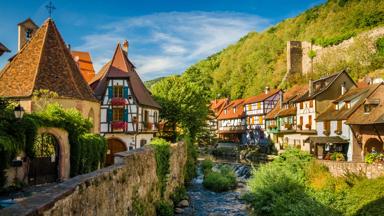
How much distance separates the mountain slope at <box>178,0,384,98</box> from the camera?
64188mm

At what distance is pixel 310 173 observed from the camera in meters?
22.0

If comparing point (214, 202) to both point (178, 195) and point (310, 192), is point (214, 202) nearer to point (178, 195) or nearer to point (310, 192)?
point (178, 195)

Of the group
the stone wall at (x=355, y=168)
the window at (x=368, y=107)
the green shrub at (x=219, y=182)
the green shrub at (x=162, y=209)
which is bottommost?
the green shrub at (x=219, y=182)

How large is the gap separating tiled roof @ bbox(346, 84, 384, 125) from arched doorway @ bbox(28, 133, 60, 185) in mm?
22214

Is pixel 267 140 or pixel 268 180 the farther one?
pixel 267 140

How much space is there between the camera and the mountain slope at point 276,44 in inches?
2527

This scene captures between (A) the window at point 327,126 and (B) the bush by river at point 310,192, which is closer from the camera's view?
(B) the bush by river at point 310,192

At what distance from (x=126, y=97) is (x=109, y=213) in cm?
2416

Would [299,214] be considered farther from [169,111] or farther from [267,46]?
[267,46]

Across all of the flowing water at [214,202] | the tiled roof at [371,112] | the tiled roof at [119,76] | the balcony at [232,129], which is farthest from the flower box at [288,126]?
the tiled roof at [119,76]

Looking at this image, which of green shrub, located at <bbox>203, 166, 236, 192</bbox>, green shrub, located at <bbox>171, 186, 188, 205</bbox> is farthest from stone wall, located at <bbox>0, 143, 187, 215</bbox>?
green shrub, located at <bbox>203, 166, 236, 192</bbox>

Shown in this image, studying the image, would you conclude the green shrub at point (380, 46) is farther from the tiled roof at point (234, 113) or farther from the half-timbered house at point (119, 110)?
the half-timbered house at point (119, 110)

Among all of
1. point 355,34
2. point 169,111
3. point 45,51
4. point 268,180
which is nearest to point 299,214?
point 268,180

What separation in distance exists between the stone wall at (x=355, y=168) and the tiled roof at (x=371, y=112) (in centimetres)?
757
